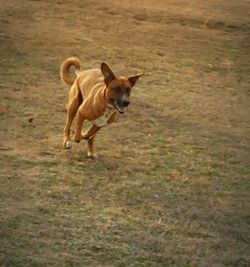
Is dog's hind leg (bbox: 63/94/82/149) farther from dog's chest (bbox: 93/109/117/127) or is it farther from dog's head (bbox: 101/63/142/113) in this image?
dog's head (bbox: 101/63/142/113)

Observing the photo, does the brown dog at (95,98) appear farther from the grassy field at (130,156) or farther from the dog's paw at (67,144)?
the grassy field at (130,156)

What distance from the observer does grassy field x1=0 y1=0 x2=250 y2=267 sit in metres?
4.79

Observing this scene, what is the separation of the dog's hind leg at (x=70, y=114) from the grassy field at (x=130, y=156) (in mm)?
114

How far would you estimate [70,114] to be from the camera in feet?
20.9

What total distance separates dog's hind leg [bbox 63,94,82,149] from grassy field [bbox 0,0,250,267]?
11 cm

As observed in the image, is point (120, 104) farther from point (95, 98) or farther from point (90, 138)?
point (90, 138)

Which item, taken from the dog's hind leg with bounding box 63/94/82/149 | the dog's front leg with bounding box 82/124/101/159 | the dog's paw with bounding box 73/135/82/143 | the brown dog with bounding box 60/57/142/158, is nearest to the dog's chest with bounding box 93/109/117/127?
the brown dog with bounding box 60/57/142/158

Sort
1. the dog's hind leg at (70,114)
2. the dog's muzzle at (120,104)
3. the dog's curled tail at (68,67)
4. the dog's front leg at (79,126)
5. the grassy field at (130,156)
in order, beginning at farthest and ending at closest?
the dog's curled tail at (68,67) → the dog's hind leg at (70,114) → the dog's front leg at (79,126) → the dog's muzzle at (120,104) → the grassy field at (130,156)

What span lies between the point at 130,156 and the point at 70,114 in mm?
745

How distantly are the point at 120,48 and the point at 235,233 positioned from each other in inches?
239

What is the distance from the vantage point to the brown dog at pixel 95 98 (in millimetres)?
5707

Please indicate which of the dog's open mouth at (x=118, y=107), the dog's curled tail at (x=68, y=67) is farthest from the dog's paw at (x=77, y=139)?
the dog's curled tail at (x=68, y=67)

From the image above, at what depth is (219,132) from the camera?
7500 millimetres

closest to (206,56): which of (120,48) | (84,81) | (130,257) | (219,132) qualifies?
(120,48)
